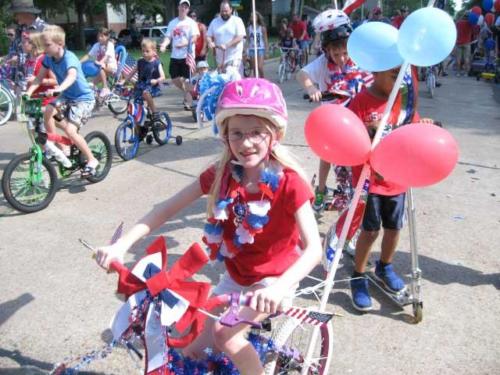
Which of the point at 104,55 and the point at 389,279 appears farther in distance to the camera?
the point at 104,55

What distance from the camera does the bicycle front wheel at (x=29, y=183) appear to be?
4.77 m

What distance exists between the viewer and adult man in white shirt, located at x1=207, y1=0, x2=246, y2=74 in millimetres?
9047

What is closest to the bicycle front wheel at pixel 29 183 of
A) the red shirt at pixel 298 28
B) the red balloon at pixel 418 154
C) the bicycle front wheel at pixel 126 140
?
the bicycle front wheel at pixel 126 140

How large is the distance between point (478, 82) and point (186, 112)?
359 inches

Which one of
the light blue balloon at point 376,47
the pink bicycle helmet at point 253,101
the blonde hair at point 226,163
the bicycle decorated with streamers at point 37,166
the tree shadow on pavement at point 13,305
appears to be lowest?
the tree shadow on pavement at point 13,305

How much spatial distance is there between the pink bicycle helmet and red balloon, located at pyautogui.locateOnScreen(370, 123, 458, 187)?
495mm

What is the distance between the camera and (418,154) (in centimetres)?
206

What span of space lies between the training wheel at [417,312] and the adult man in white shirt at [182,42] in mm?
7173

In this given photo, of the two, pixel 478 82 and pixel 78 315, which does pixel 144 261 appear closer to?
pixel 78 315

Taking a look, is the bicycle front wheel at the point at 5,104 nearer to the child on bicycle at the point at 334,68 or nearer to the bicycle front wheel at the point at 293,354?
the child on bicycle at the point at 334,68

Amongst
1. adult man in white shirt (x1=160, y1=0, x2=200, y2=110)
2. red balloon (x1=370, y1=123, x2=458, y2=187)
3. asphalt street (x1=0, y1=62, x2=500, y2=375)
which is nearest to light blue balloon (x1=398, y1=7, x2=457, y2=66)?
red balloon (x1=370, y1=123, x2=458, y2=187)

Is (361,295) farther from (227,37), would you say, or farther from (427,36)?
(227,37)

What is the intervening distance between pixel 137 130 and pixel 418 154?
5.29 m

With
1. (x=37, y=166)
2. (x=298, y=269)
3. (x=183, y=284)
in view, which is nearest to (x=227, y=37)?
(x=37, y=166)
